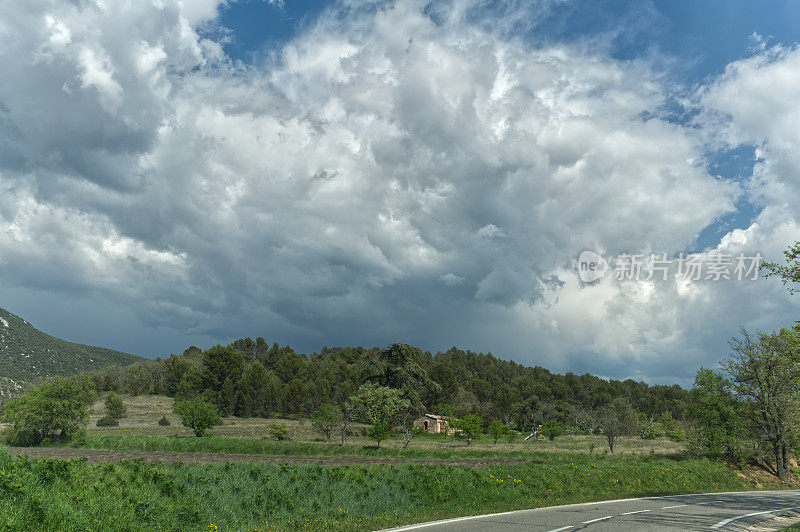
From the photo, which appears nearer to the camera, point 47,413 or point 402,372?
point 47,413

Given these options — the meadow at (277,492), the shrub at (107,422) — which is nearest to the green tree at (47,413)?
the shrub at (107,422)

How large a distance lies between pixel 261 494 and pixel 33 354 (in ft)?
491

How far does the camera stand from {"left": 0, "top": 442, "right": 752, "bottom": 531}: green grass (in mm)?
9562

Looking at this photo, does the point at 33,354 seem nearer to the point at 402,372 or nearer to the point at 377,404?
the point at 402,372

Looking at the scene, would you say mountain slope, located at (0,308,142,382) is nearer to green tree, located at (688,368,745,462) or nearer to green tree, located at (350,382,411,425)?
green tree, located at (350,382,411,425)

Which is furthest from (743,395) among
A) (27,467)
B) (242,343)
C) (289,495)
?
(242,343)

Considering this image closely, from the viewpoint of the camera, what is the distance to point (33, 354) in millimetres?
129625

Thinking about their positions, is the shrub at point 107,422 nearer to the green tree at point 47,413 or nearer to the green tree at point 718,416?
the green tree at point 47,413

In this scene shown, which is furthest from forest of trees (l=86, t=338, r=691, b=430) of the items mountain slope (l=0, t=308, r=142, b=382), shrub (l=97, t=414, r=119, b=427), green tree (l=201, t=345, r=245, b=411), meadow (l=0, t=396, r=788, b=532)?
meadow (l=0, t=396, r=788, b=532)

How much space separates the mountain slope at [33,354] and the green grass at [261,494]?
122 metres

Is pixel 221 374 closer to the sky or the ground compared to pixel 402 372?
closer to the ground

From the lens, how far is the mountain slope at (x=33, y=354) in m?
117

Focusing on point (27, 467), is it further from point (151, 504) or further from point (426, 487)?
point (426, 487)

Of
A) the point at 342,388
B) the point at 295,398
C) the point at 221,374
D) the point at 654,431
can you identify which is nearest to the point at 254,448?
the point at 295,398
